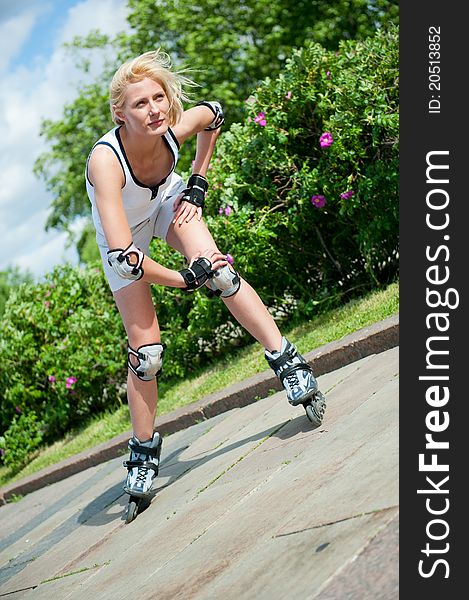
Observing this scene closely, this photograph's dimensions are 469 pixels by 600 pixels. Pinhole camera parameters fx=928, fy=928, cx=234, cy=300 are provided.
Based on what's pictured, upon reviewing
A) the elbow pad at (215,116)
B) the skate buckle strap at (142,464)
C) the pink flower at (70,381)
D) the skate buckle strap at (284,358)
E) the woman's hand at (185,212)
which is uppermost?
the elbow pad at (215,116)

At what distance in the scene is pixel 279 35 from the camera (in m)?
25.1

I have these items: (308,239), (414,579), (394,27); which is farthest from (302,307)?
(414,579)

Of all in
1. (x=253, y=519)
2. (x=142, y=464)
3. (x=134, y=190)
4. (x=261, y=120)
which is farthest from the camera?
(x=261, y=120)

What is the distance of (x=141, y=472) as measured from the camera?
14.9ft

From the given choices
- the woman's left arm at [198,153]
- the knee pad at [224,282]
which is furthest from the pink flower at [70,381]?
the knee pad at [224,282]

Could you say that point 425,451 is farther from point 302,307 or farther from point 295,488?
point 302,307

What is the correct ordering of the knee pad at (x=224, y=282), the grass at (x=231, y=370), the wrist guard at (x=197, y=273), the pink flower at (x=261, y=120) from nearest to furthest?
the wrist guard at (x=197, y=273), the knee pad at (x=224, y=282), the grass at (x=231, y=370), the pink flower at (x=261, y=120)

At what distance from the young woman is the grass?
154 centimetres


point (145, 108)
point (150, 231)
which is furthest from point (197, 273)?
point (145, 108)

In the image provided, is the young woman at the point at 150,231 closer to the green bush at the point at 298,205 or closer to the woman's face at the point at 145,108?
the woman's face at the point at 145,108

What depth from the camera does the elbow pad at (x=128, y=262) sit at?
405 centimetres

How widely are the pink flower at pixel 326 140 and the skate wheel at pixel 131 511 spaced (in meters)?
3.30

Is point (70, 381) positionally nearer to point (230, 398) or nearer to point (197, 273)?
point (230, 398)

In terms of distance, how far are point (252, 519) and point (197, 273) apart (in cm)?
128
